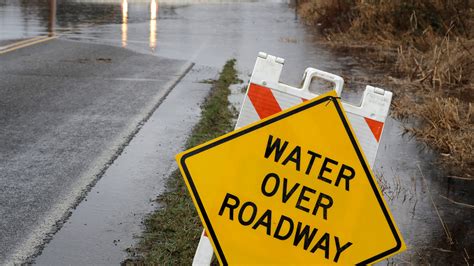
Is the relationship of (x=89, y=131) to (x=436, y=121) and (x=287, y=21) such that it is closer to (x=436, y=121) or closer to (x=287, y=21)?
(x=436, y=121)

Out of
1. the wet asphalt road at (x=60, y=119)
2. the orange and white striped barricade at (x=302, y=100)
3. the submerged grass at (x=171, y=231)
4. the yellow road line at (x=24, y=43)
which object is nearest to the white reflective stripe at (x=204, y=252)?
the orange and white striped barricade at (x=302, y=100)

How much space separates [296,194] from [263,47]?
1414cm

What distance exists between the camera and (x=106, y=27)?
20953 mm

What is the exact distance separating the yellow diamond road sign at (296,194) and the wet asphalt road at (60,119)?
199cm

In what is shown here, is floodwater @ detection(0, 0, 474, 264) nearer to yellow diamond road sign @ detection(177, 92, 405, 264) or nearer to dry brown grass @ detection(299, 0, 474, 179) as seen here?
dry brown grass @ detection(299, 0, 474, 179)

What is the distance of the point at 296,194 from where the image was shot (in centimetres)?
Result: 384

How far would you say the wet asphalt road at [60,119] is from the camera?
6.31 metres

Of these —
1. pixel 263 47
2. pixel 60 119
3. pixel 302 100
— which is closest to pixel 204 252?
pixel 302 100

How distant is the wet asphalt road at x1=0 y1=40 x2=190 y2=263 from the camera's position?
6309 millimetres

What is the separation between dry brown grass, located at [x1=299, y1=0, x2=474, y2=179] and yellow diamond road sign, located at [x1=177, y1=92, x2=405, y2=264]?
384 centimetres

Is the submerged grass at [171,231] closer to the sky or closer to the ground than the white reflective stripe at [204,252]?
closer to the ground

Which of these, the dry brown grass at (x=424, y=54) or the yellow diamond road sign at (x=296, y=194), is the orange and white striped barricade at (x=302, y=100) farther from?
the dry brown grass at (x=424, y=54)

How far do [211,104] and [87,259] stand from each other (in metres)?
5.26

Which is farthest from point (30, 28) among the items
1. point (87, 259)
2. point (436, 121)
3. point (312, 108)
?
point (312, 108)
